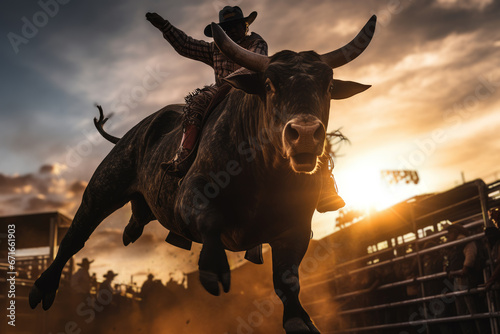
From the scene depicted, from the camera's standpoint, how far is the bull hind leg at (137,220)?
5.57 m

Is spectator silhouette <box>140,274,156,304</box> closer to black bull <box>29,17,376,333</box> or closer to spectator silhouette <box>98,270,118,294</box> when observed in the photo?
spectator silhouette <box>98,270,118,294</box>

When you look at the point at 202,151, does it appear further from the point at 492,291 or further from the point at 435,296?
the point at 435,296

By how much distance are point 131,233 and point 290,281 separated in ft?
8.14

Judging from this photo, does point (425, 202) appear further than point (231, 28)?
Yes

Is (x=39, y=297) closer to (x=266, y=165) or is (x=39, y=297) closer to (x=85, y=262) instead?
(x=266, y=165)

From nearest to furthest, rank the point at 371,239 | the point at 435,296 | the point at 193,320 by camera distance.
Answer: the point at 435,296 → the point at 371,239 → the point at 193,320

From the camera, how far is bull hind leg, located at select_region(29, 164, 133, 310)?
538 cm

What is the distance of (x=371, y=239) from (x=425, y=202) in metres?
2.83

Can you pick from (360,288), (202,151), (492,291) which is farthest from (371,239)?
(202,151)

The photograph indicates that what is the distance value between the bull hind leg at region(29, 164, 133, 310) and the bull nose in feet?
9.50

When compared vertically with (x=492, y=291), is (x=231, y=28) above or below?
above

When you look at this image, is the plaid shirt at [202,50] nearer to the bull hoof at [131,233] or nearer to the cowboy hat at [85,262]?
the bull hoof at [131,233]

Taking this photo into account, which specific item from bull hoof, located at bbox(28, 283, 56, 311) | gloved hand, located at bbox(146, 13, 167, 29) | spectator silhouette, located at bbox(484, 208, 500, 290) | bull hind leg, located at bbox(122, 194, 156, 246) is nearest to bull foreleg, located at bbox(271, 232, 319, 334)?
bull hind leg, located at bbox(122, 194, 156, 246)

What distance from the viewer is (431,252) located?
33.5ft
